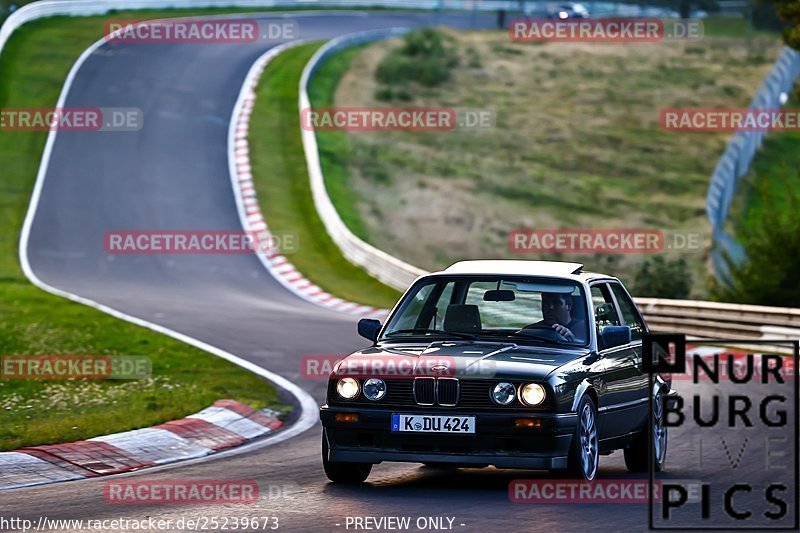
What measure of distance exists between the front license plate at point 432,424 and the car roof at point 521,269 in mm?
1602

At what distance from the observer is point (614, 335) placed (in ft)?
34.1

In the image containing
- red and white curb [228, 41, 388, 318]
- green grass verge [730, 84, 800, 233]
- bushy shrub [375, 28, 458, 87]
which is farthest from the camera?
bushy shrub [375, 28, 458, 87]

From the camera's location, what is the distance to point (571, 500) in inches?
365

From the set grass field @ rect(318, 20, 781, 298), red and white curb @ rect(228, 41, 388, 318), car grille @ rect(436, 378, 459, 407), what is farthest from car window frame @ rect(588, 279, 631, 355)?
grass field @ rect(318, 20, 781, 298)

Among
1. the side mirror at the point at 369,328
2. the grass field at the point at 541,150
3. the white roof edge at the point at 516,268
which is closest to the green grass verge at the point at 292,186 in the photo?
the grass field at the point at 541,150

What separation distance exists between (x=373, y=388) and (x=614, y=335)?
6.37ft

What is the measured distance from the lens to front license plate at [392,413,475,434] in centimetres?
938

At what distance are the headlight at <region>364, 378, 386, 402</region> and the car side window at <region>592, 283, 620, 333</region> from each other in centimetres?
215

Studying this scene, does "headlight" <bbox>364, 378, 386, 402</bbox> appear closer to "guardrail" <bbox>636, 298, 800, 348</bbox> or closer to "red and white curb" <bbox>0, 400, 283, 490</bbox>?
"red and white curb" <bbox>0, 400, 283, 490</bbox>

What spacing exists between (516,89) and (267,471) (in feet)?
166

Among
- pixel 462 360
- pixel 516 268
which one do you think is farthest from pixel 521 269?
pixel 462 360

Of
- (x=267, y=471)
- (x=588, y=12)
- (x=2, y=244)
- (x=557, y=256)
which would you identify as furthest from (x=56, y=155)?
(x=588, y=12)

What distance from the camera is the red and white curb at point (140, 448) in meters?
10.7

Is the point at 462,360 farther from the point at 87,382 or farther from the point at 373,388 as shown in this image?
the point at 87,382
